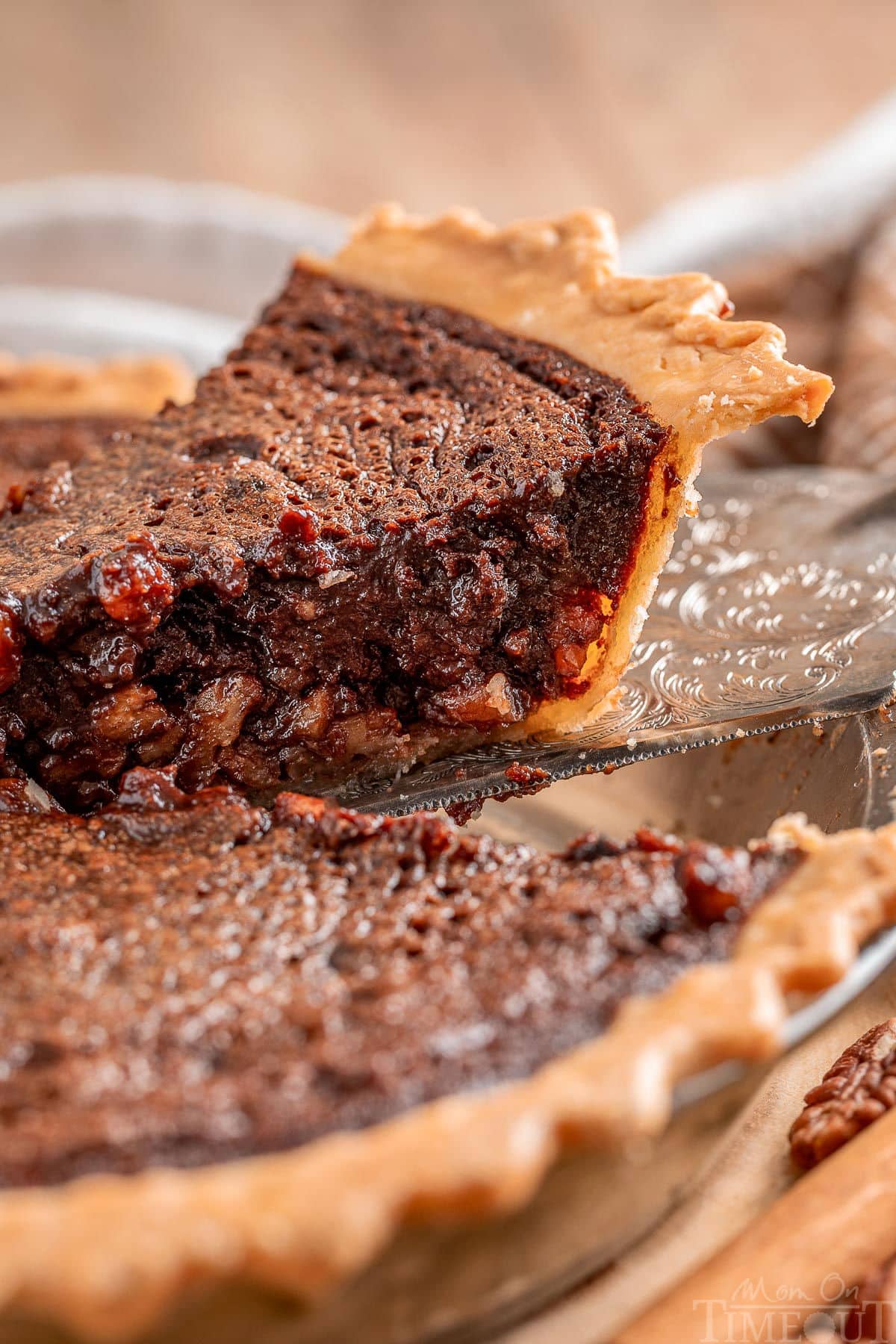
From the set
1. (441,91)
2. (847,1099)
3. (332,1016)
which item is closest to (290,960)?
(332,1016)

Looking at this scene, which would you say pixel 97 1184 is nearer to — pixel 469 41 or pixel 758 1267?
pixel 758 1267

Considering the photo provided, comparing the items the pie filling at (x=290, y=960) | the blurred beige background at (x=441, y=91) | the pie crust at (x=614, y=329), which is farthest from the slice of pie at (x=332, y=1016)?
the blurred beige background at (x=441, y=91)

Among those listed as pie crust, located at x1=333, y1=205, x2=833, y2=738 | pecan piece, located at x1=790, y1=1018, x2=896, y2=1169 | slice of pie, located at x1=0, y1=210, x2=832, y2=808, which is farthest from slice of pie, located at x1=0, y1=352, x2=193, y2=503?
pecan piece, located at x1=790, y1=1018, x2=896, y2=1169

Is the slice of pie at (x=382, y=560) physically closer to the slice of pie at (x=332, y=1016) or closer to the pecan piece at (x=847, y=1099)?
the slice of pie at (x=332, y=1016)

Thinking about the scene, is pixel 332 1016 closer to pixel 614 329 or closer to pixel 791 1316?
pixel 791 1316

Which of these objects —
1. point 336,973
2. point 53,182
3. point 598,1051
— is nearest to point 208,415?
point 336,973
